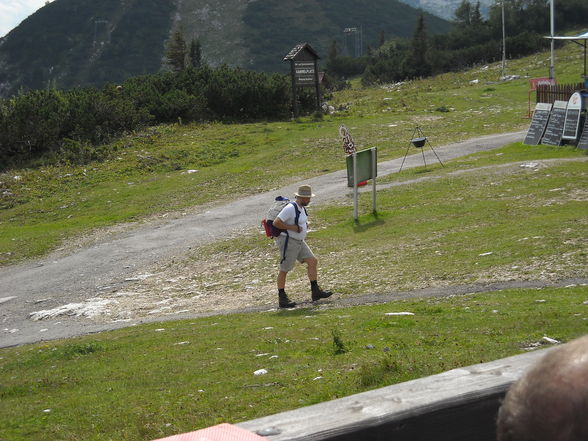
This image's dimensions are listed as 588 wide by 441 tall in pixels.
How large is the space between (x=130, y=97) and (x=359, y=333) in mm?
31723

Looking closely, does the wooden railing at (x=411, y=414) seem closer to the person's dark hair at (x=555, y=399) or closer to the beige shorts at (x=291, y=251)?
the person's dark hair at (x=555, y=399)

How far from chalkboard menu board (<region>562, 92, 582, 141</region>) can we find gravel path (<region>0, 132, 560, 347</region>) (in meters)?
3.93

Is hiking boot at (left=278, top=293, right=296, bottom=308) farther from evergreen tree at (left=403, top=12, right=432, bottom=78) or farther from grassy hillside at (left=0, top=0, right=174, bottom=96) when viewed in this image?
grassy hillside at (left=0, top=0, right=174, bottom=96)

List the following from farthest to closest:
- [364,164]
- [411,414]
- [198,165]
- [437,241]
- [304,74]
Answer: [304,74]
[198,165]
[364,164]
[437,241]
[411,414]

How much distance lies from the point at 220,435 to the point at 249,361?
6.23 meters

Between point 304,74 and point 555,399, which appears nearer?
point 555,399

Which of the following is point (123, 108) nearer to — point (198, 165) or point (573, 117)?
point (198, 165)

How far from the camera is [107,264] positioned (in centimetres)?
1944

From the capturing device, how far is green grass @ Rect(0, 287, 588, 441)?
22.8ft

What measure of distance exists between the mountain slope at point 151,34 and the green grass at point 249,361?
14840 cm

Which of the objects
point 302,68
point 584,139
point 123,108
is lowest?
point 584,139

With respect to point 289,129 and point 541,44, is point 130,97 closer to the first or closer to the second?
point 289,129

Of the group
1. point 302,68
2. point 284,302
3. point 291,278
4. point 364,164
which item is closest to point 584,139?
point 364,164

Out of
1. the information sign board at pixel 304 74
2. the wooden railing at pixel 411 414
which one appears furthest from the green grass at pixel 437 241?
the information sign board at pixel 304 74
